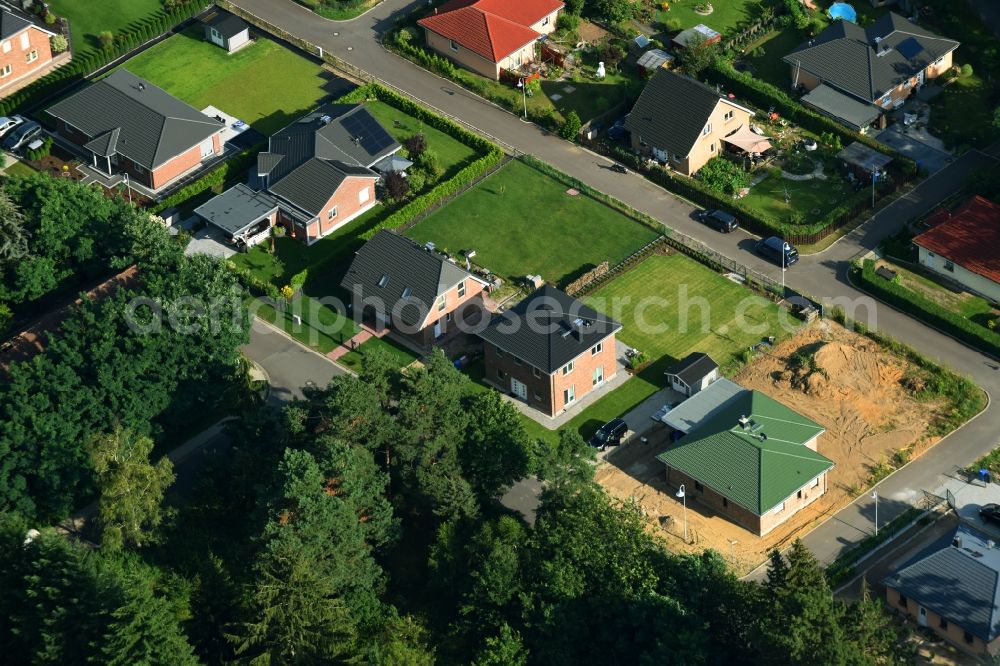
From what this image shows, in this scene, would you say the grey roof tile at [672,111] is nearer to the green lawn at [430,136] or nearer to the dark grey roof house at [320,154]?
the green lawn at [430,136]

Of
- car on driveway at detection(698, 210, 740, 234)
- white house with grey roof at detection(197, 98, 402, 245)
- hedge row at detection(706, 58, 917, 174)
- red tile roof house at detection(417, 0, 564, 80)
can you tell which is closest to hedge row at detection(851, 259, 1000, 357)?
car on driveway at detection(698, 210, 740, 234)

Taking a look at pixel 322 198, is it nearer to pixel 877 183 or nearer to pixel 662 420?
pixel 662 420

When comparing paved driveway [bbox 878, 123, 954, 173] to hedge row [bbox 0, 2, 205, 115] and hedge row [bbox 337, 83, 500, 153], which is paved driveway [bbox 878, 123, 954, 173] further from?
→ hedge row [bbox 0, 2, 205, 115]

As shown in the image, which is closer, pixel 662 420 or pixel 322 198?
pixel 662 420

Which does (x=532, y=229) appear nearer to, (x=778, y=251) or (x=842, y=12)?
(x=778, y=251)

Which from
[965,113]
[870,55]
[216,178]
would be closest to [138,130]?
[216,178]

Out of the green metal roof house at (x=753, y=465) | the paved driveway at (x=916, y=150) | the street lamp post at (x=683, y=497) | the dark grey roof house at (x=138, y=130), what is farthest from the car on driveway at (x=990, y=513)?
the dark grey roof house at (x=138, y=130)

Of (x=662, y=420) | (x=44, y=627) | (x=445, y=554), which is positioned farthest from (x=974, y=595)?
(x=44, y=627)
